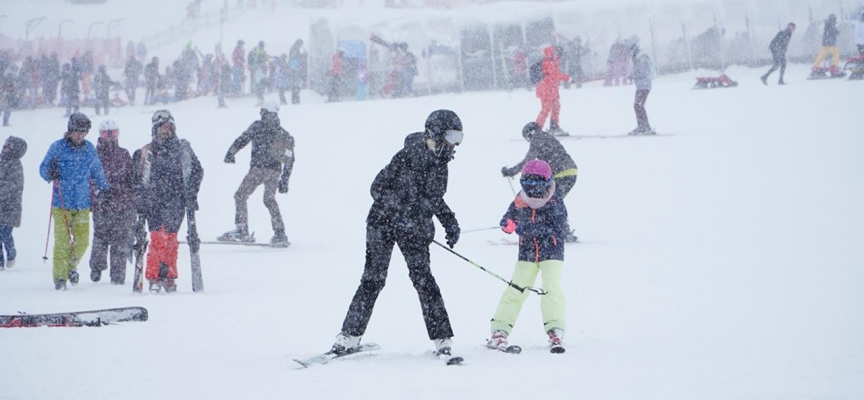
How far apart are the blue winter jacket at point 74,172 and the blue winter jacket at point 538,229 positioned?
4746mm

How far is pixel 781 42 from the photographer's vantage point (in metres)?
23.4

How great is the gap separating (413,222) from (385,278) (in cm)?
36

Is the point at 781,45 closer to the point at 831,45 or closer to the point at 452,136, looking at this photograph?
the point at 831,45

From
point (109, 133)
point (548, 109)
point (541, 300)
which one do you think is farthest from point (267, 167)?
point (541, 300)

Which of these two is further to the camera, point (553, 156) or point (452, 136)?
point (553, 156)

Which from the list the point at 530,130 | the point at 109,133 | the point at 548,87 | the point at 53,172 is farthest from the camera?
the point at 548,87

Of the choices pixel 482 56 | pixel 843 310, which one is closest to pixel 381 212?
pixel 843 310

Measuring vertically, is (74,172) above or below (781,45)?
below

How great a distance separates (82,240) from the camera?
9.28 meters

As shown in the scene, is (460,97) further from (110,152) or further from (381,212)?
(381,212)

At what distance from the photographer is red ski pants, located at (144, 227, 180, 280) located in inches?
347

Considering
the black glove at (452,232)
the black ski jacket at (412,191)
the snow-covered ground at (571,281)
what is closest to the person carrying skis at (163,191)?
the snow-covered ground at (571,281)

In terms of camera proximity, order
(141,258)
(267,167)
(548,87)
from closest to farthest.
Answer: (141,258), (267,167), (548,87)

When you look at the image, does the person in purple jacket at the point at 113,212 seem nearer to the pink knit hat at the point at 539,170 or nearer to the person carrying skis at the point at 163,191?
the person carrying skis at the point at 163,191
